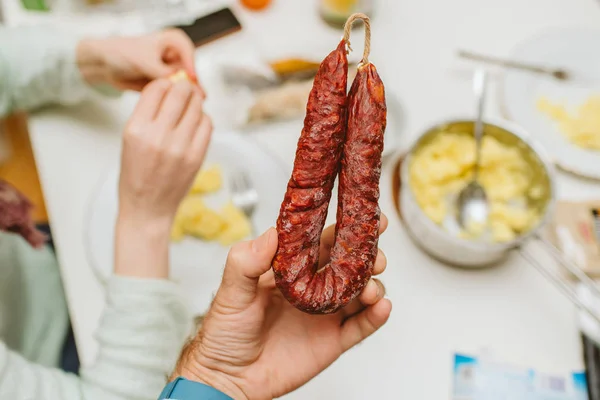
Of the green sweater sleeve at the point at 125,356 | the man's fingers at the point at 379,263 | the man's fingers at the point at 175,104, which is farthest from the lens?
the man's fingers at the point at 175,104

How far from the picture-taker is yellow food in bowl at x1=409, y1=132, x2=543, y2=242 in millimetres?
916

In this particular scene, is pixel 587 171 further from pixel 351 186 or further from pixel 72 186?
pixel 72 186

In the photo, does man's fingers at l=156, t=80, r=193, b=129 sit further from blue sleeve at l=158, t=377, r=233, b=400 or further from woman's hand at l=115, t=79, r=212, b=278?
blue sleeve at l=158, t=377, r=233, b=400

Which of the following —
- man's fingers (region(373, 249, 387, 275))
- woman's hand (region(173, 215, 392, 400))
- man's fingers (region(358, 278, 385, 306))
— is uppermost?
man's fingers (region(373, 249, 387, 275))

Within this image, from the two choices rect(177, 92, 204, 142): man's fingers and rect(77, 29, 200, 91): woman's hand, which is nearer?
rect(177, 92, 204, 142): man's fingers

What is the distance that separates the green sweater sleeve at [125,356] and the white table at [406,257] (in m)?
0.14

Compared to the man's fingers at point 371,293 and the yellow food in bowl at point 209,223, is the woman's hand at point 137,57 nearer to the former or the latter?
the yellow food in bowl at point 209,223

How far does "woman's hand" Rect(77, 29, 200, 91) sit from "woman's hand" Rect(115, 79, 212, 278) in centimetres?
12

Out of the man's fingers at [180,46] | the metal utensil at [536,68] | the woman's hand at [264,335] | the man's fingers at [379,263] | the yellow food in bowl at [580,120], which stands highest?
the metal utensil at [536,68]

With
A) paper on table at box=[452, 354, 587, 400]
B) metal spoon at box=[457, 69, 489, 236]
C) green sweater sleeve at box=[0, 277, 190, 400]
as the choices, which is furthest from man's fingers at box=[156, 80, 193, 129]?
paper on table at box=[452, 354, 587, 400]

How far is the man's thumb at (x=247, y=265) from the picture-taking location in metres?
0.52

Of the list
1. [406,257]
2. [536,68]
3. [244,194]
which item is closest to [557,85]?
[536,68]

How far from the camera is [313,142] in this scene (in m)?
0.48

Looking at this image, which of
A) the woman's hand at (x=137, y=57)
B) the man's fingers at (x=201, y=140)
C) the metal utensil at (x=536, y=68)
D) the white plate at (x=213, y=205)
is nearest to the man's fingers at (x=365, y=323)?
the white plate at (x=213, y=205)
